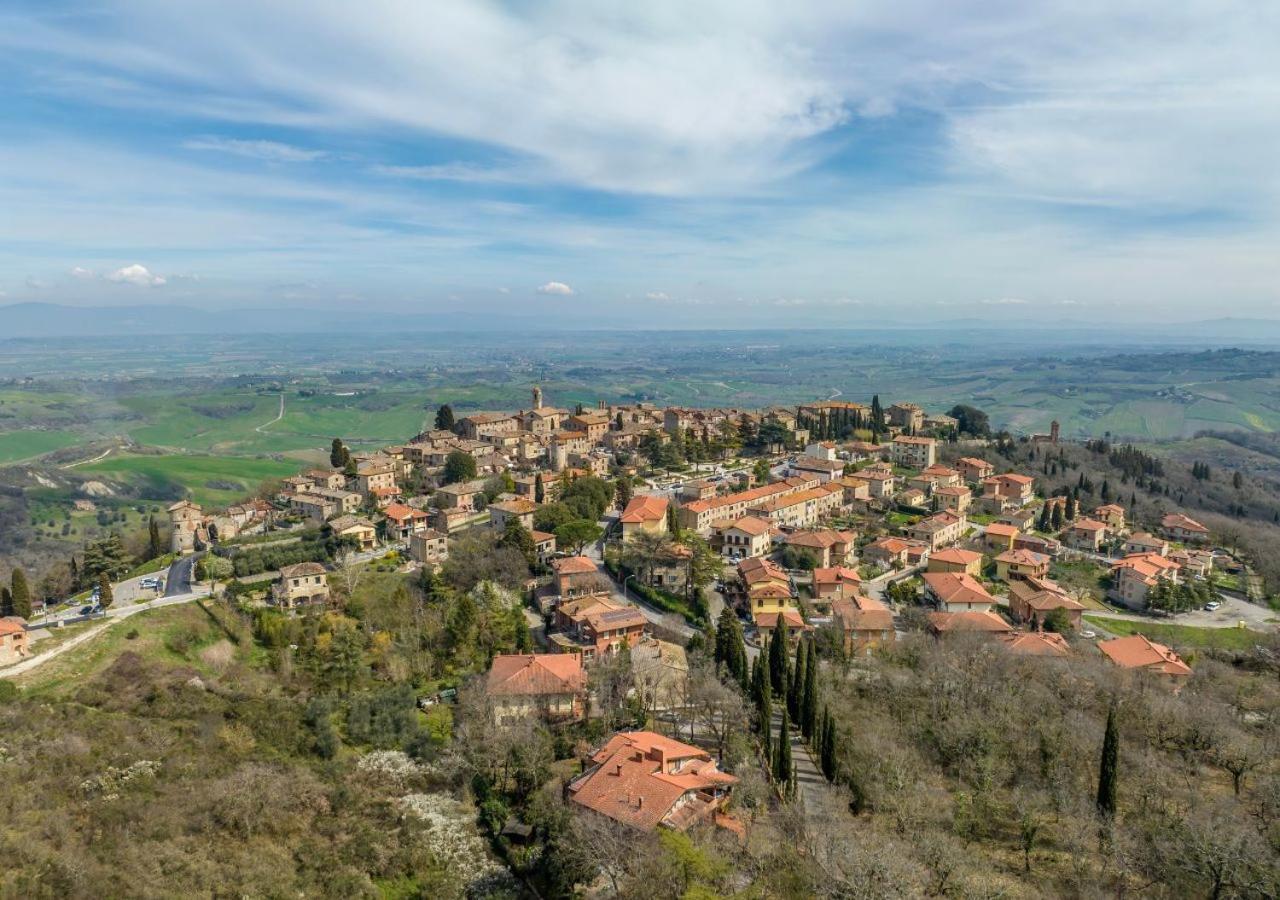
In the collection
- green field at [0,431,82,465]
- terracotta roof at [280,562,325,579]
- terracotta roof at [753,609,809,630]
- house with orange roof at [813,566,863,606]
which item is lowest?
green field at [0,431,82,465]

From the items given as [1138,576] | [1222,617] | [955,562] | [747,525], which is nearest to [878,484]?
[955,562]

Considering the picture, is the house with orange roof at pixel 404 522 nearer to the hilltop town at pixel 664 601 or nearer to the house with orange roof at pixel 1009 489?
the hilltop town at pixel 664 601

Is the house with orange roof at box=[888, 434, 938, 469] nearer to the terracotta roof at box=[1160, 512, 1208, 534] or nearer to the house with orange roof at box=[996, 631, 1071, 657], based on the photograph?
the terracotta roof at box=[1160, 512, 1208, 534]

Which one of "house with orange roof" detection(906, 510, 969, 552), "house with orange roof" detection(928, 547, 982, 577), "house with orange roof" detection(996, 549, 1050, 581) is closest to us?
"house with orange roof" detection(928, 547, 982, 577)

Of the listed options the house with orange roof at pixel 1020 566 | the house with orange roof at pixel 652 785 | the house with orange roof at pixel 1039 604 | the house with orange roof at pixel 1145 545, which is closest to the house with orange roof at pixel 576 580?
the house with orange roof at pixel 652 785

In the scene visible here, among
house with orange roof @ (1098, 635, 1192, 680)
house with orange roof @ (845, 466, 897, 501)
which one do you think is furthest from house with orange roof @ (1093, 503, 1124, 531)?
house with orange roof @ (1098, 635, 1192, 680)

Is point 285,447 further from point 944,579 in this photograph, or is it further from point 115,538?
point 944,579

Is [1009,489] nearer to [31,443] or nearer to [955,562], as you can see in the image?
[955,562]
